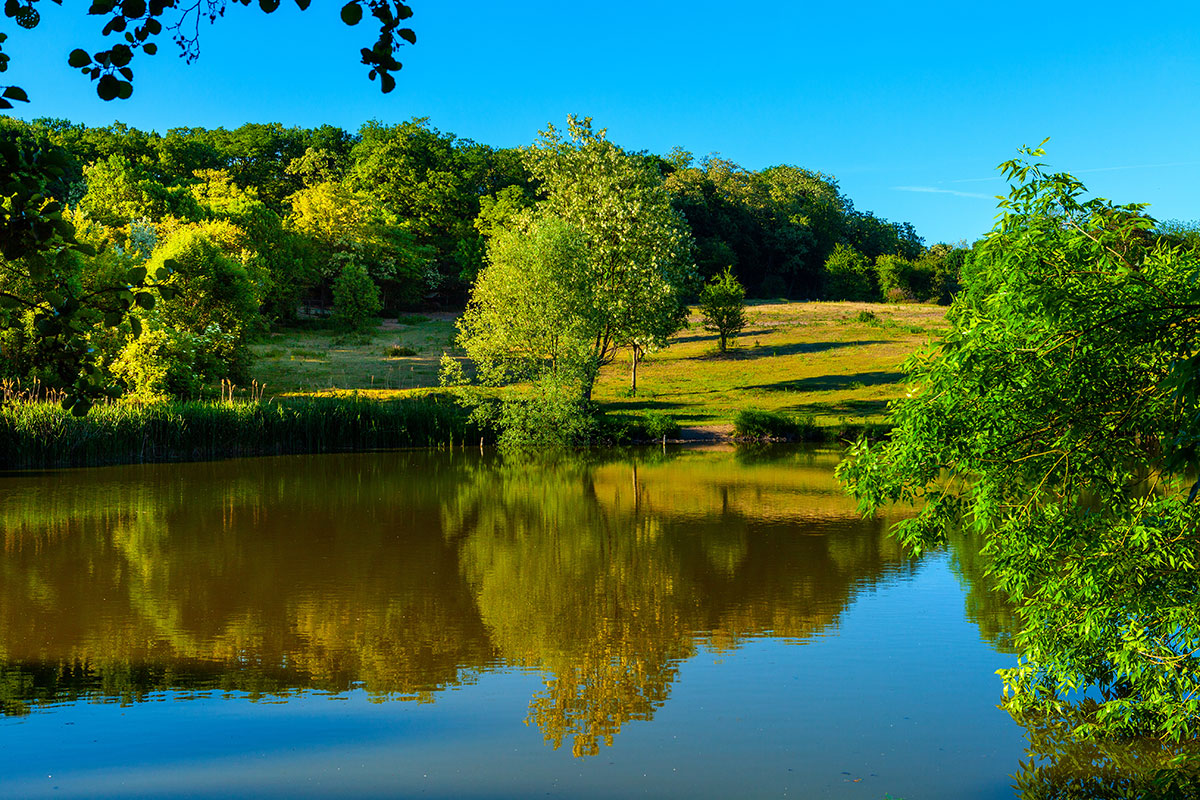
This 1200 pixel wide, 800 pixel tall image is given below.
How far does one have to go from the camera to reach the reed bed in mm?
27250

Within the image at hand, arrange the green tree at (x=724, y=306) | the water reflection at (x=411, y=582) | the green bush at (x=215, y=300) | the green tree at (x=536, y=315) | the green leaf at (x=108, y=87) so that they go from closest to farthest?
the green leaf at (x=108, y=87) → the water reflection at (x=411, y=582) → the green tree at (x=536, y=315) → the green bush at (x=215, y=300) → the green tree at (x=724, y=306)

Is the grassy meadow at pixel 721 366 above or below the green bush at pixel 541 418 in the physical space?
above

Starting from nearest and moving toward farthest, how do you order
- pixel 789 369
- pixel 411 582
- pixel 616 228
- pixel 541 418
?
pixel 411 582
pixel 541 418
pixel 616 228
pixel 789 369

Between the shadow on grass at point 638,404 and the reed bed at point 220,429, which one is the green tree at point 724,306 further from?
the reed bed at point 220,429

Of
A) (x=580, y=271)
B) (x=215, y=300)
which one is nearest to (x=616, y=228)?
(x=580, y=271)

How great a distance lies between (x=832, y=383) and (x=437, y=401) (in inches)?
760

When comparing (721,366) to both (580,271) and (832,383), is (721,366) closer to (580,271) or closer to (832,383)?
(832,383)

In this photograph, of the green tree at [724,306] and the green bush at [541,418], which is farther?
the green tree at [724,306]

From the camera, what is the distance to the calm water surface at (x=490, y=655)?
24.6 feet

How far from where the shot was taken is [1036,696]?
8484mm

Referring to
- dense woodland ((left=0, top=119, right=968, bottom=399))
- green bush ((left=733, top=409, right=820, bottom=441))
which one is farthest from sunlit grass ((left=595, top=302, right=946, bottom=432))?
dense woodland ((left=0, top=119, right=968, bottom=399))

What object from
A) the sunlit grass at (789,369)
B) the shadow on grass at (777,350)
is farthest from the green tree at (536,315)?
the shadow on grass at (777,350)

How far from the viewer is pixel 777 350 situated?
5272 centimetres

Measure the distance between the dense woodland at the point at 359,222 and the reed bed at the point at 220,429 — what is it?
701cm
